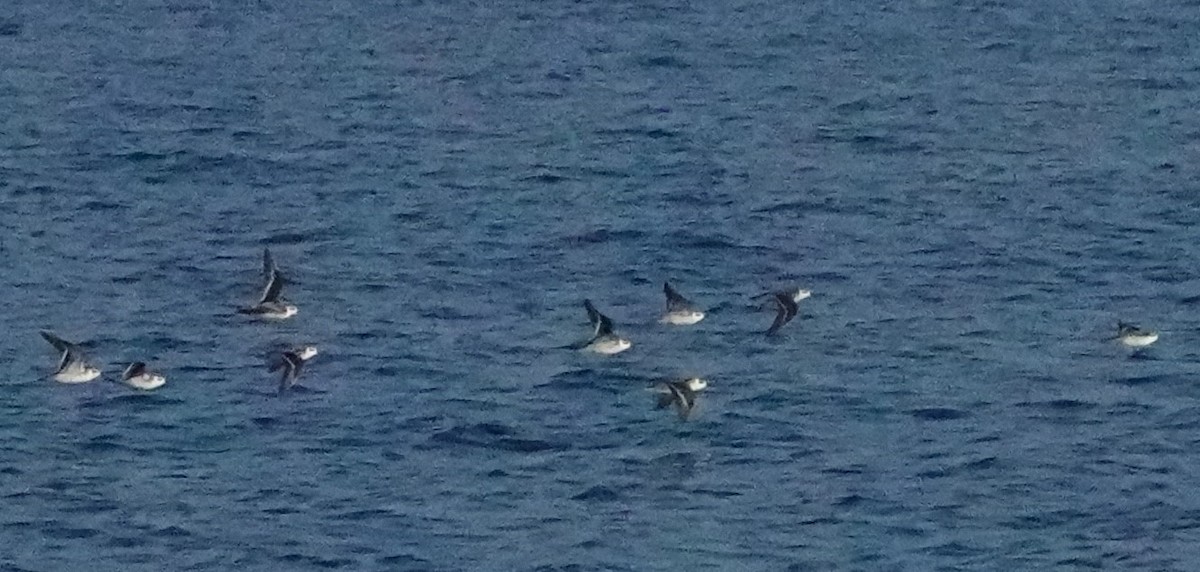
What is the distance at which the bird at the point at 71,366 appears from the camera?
151 feet

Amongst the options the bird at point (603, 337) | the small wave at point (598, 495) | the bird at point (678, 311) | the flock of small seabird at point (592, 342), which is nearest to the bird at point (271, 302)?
the flock of small seabird at point (592, 342)

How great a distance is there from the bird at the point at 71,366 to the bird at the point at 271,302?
375 centimetres

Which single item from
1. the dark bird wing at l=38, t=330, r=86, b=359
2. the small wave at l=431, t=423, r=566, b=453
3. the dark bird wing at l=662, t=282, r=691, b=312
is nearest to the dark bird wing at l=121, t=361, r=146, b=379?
the dark bird wing at l=38, t=330, r=86, b=359

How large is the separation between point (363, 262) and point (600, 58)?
620 inches

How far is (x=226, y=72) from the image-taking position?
66.5 meters

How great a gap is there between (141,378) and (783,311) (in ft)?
37.7

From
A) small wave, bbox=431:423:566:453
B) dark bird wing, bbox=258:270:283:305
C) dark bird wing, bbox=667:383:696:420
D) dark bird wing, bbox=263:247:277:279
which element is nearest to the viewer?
dark bird wing, bbox=667:383:696:420

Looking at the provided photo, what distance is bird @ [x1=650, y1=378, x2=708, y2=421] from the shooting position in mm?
44844

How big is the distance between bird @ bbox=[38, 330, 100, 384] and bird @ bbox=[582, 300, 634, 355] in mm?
8576

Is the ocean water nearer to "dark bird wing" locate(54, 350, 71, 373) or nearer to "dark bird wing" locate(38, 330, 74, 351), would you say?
"dark bird wing" locate(54, 350, 71, 373)

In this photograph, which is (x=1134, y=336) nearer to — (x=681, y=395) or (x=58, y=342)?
(x=681, y=395)

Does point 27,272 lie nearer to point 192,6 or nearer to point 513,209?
point 513,209

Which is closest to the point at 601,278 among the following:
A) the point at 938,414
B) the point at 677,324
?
the point at 677,324

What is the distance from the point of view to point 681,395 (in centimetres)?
4481
